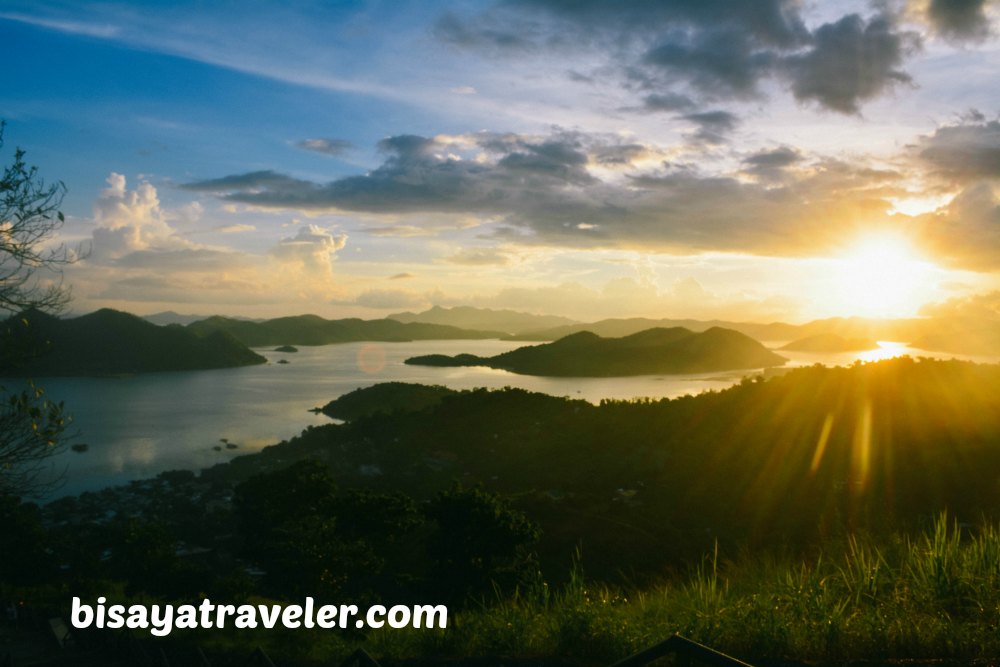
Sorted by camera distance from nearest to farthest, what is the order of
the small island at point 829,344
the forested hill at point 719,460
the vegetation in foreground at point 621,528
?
1. the vegetation in foreground at point 621,528
2. the forested hill at point 719,460
3. the small island at point 829,344

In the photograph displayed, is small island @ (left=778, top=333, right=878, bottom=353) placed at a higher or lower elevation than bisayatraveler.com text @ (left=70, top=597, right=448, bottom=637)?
higher

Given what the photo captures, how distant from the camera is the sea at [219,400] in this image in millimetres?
50625

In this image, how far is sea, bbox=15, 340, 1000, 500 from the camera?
1993 inches

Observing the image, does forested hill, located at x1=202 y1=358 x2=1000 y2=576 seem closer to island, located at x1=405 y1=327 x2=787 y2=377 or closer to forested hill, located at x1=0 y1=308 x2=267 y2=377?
island, located at x1=405 y1=327 x2=787 y2=377

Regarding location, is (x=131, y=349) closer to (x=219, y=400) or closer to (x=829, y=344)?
(x=219, y=400)

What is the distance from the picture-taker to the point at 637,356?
128875 millimetres

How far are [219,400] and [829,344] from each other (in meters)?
141

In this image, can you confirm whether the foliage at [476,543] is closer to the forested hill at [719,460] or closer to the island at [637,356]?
the forested hill at [719,460]

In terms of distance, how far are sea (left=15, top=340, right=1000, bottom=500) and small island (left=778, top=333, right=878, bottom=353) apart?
4890mm

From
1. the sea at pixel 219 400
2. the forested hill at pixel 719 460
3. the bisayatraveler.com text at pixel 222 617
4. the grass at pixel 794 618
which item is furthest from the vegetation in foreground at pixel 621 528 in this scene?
the sea at pixel 219 400

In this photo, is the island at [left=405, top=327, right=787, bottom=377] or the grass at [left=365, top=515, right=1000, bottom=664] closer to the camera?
the grass at [left=365, top=515, right=1000, bottom=664]

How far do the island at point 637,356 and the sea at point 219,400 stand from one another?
5.76m

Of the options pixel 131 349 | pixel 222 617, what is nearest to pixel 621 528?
pixel 222 617

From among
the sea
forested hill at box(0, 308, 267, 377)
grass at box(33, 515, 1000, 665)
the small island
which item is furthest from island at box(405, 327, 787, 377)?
grass at box(33, 515, 1000, 665)
